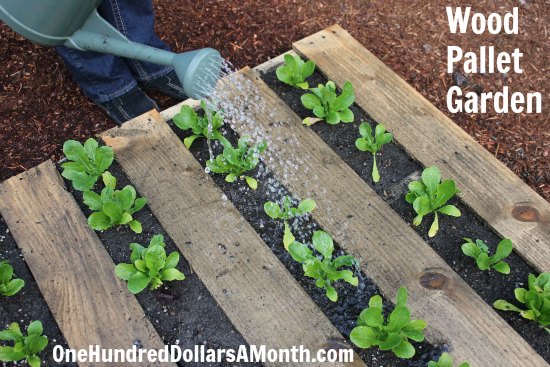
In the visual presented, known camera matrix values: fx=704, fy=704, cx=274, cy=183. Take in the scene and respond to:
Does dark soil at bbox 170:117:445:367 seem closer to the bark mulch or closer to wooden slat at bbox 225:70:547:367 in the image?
wooden slat at bbox 225:70:547:367

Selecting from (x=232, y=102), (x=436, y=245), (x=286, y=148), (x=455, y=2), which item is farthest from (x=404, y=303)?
(x=455, y=2)

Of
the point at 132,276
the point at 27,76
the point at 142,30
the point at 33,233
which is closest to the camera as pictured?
the point at 132,276

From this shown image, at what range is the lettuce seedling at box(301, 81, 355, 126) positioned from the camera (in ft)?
6.42

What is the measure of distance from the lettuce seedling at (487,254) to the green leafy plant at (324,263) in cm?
28

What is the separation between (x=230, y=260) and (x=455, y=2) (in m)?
1.40

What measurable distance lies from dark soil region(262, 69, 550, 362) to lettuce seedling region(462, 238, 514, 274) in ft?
0.10

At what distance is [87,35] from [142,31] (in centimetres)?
42

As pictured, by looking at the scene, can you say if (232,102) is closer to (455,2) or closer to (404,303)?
(404,303)

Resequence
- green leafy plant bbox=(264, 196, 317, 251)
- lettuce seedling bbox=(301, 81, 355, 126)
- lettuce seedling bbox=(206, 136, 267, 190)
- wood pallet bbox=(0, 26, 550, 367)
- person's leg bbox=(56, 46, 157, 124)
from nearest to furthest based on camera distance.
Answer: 1. wood pallet bbox=(0, 26, 550, 367)
2. green leafy plant bbox=(264, 196, 317, 251)
3. lettuce seedling bbox=(206, 136, 267, 190)
4. lettuce seedling bbox=(301, 81, 355, 126)
5. person's leg bbox=(56, 46, 157, 124)

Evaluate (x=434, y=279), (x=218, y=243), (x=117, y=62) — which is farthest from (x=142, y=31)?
(x=434, y=279)

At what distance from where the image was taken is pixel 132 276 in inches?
64.4

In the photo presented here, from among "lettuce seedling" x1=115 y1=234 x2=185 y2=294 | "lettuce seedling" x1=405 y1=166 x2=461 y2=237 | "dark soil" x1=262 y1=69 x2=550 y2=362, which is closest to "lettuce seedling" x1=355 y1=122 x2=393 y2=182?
"dark soil" x1=262 y1=69 x2=550 y2=362

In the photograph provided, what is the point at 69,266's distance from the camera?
1.70 metres

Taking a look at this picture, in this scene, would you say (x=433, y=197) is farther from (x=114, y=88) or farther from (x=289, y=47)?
(x=114, y=88)
